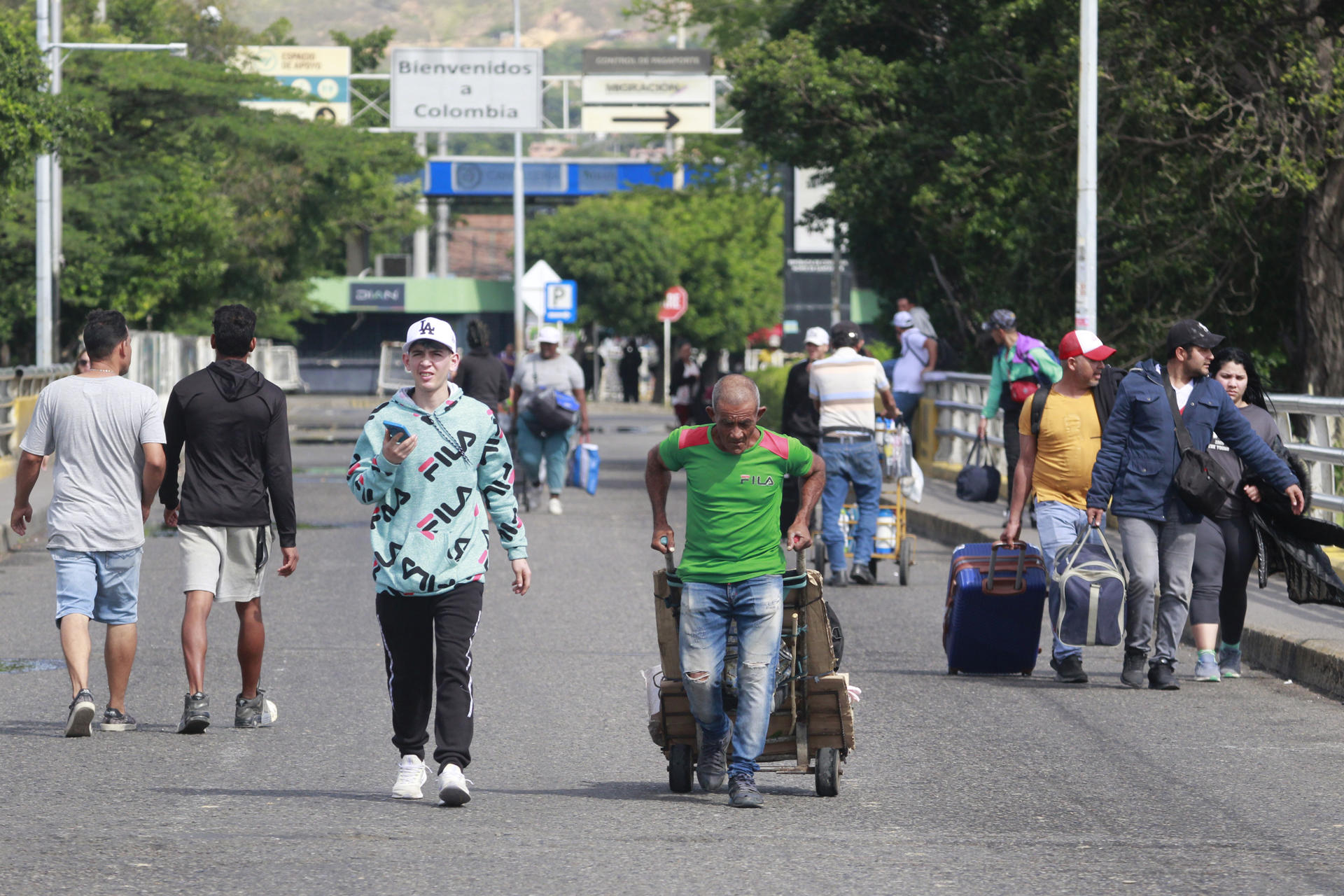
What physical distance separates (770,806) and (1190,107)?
1369 cm

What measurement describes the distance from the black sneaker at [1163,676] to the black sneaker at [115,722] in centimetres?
483

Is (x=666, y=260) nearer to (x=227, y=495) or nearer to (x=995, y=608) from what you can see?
(x=995, y=608)

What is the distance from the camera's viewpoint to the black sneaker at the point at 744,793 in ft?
22.0

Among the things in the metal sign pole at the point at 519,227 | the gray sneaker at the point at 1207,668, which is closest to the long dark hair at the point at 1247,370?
the gray sneaker at the point at 1207,668

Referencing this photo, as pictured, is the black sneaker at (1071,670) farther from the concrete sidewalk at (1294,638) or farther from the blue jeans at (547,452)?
the blue jeans at (547,452)

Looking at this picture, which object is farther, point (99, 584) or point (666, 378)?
point (666, 378)

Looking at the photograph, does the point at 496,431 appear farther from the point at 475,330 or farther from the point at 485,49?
the point at 485,49

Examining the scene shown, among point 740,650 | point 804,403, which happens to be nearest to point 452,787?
point 740,650

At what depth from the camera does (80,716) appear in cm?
797

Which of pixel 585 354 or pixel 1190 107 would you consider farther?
pixel 585 354

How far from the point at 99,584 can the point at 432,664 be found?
224cm

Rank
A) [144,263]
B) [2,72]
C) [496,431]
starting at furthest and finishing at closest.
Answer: [144,263] < [2,72] < [496,431]

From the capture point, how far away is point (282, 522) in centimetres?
819

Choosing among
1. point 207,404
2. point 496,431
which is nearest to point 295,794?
point 496,431
